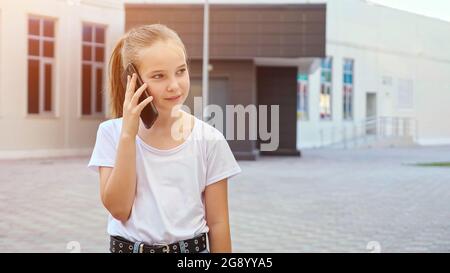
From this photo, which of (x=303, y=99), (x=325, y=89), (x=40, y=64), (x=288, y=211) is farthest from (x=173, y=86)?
(x=325, y=89)

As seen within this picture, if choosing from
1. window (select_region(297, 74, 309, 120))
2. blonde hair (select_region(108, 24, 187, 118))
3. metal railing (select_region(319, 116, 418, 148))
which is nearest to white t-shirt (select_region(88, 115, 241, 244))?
blonde hair (select_region(108, 24, 187, 118))

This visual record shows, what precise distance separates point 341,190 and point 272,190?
1016mm

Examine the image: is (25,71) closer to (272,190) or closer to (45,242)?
(272,190)

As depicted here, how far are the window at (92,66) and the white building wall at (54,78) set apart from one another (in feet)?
0.61

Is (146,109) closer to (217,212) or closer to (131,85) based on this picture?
(131,85)

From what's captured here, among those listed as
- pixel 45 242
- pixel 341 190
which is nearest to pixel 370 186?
pixel 341 190

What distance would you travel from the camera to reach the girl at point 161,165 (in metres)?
1.46

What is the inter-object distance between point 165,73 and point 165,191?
0.24m

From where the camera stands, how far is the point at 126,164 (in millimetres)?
1448

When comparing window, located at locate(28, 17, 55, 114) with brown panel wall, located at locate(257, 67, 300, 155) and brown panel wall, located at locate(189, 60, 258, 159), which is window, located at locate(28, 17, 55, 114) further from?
brown panel wall, located at locate(257, 67, 300, 155)

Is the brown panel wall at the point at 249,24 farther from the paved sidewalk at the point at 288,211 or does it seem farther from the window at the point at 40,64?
the paved sidewalk at the point at 288,211

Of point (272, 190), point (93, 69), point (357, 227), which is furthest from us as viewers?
point (93, 69)

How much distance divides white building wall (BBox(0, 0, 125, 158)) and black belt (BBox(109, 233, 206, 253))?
15.5m
